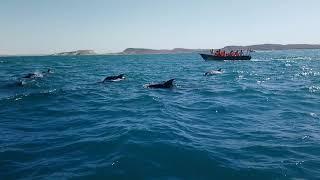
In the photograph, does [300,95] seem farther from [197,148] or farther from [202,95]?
[197,148]

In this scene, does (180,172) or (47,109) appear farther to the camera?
(47,109)

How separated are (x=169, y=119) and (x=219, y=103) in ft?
17.4

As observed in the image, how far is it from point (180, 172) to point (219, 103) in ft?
37.7

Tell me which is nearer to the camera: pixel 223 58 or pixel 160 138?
pixel 160 138

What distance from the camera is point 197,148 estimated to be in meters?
11.1

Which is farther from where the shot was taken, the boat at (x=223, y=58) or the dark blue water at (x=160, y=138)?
the boat at (x=223, y=58)

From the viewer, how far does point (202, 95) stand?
2381 cm

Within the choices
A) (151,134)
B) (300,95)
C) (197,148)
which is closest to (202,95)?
(300,95)

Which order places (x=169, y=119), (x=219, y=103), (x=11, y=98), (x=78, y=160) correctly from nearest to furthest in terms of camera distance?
1. (x=78, y=160)
2. (x=169, y=119)
3. (x=219, y=103)
4. (x=11, y=98)

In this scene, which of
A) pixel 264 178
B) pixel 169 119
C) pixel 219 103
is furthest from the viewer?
pixel 219 103

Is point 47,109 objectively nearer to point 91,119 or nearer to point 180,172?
point 91,119

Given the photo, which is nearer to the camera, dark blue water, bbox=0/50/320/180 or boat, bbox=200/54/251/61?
dark blue water, bbox=0/50/320/180

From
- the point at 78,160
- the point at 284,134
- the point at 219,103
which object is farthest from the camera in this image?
the point at 219,103

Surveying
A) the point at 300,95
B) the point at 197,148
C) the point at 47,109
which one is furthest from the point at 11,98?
the point at 300,95
